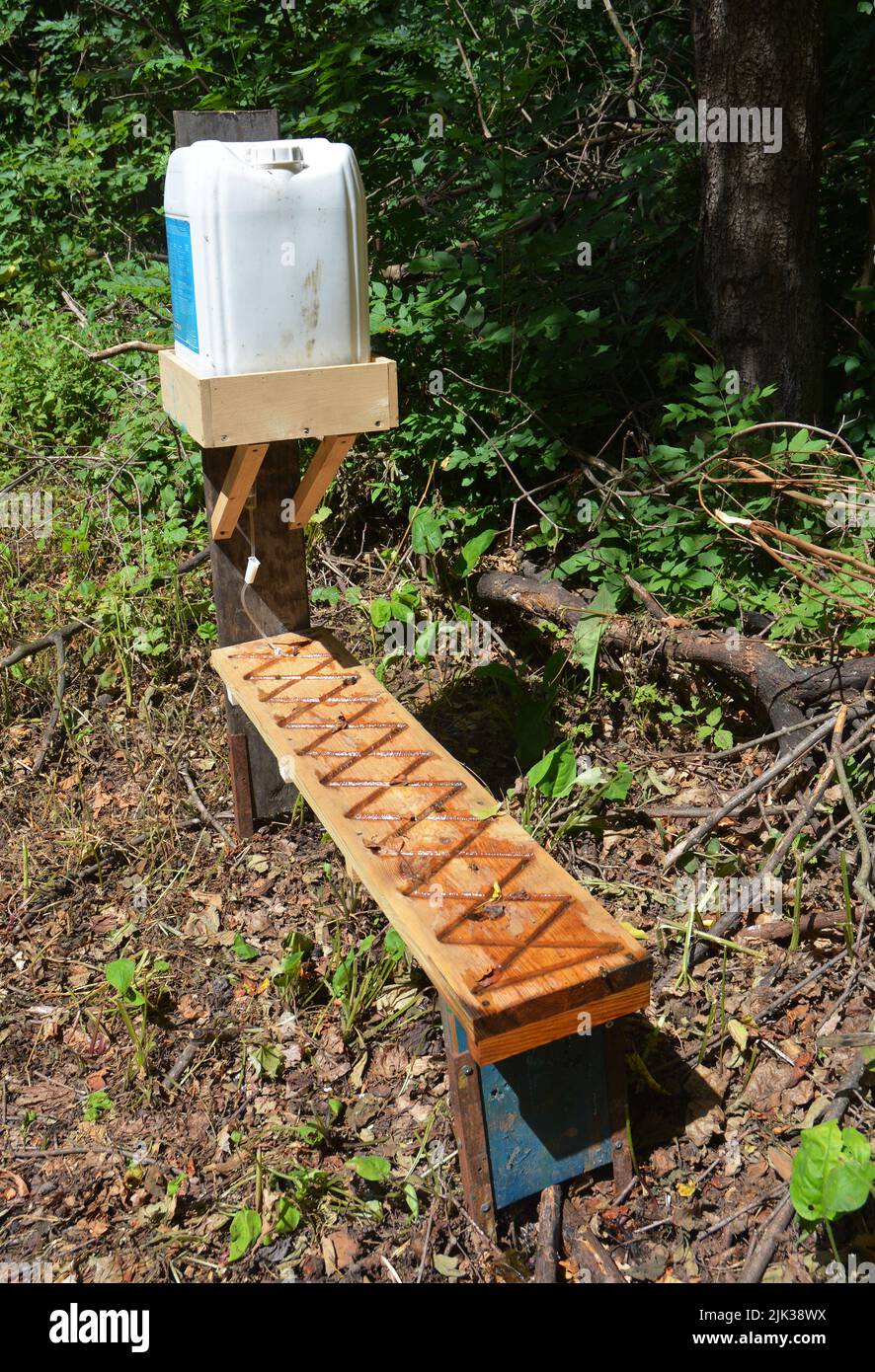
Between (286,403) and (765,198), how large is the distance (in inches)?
84.7

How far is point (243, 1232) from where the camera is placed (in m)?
2.27

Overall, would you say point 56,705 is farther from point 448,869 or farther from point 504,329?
point 448,869

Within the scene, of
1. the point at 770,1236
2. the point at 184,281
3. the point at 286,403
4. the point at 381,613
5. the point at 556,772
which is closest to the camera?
the point at 770,1236

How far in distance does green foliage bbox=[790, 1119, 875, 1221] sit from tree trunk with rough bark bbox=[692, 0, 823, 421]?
2775 millimetres

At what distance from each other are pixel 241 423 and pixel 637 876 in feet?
5.12

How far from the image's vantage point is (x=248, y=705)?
2992 millimetres

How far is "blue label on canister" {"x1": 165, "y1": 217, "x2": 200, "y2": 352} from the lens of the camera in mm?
2621

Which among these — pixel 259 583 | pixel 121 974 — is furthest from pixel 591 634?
pixel 121 974

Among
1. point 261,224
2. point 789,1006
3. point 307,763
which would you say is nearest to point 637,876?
point 789,1006

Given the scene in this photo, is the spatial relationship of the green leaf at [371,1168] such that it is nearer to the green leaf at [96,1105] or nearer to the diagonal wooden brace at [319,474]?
the green leaf at [96,1105]

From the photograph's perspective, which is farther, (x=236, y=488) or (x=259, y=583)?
(x=259, y=583)

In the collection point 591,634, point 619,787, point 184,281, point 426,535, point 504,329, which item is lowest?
point 619,787

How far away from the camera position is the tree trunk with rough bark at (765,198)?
12.3ft

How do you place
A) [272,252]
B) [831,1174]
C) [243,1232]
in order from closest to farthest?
[831,1174] < [243,1232] < [272,252]
